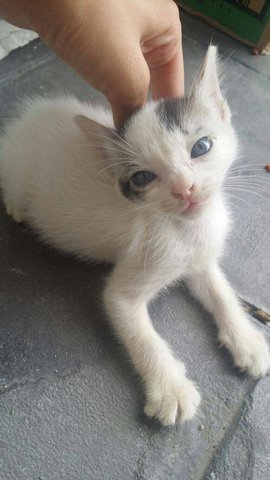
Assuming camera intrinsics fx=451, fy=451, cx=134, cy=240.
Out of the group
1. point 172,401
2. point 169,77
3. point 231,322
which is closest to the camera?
point 172,401

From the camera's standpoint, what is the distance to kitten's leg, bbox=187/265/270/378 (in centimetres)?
102

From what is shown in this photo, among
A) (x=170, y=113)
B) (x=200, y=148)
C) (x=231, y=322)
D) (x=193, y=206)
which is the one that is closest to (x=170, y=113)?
(x=170, y=113)

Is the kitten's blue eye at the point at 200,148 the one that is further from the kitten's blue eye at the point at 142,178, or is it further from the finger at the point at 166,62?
the finger at the point at 166,62

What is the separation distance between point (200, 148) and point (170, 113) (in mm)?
101

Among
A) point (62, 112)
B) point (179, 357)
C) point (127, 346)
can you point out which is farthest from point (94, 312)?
point (62, 112)

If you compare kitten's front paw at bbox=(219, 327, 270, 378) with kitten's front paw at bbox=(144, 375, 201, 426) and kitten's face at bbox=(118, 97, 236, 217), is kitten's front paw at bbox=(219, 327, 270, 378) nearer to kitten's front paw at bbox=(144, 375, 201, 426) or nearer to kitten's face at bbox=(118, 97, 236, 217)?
kitten's front paw at bbox=(144, 375, 201, 426)

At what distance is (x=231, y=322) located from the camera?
107cm

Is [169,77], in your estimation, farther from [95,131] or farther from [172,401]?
[172,401]

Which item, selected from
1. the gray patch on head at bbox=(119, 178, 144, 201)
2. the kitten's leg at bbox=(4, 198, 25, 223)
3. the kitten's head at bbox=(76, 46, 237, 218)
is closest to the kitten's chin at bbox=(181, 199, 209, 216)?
the kitten's head at bbox=(76, 46, 237, 218)

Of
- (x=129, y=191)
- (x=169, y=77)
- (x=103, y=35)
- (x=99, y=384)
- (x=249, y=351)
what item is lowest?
(x=99, y=384)

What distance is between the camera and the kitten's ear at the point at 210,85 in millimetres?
952

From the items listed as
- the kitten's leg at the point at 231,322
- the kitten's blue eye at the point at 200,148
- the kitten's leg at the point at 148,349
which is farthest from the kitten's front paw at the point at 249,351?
the kitten's blue eye at the point at 200,148

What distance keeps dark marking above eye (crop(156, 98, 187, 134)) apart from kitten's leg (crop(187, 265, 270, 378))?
1.31 ft

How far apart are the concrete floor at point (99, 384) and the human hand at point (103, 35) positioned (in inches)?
17.8
